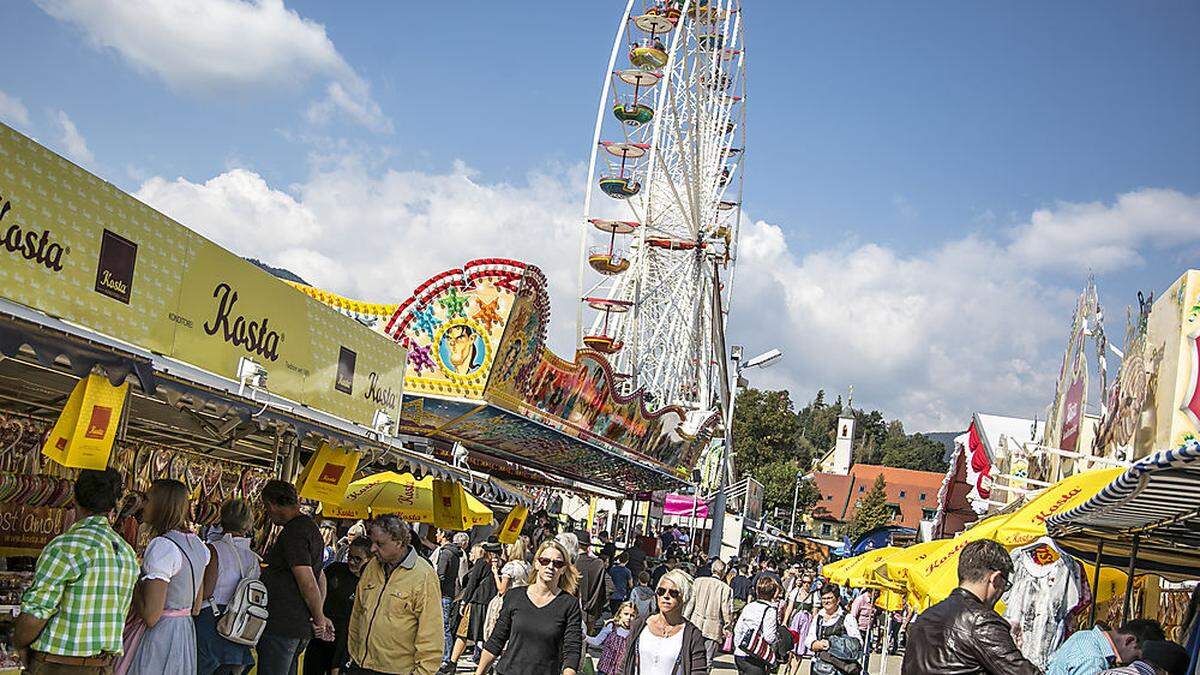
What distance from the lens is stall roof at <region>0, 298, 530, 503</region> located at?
518cm

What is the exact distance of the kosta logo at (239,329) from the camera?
293 inches

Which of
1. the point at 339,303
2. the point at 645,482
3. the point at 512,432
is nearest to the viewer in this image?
the point at 339,303

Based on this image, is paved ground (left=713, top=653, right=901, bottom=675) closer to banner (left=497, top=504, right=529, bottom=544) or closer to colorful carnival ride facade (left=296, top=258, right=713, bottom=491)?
banner (left=497, top=504, right=529, bottom=544)

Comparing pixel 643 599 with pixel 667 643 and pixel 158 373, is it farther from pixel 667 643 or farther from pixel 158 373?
pixel 158 373

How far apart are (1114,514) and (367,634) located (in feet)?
12.9

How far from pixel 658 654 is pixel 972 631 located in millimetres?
2295

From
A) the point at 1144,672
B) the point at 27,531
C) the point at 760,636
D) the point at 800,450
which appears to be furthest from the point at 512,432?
the point at 800,450

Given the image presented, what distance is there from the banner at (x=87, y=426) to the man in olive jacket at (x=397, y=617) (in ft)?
5.28

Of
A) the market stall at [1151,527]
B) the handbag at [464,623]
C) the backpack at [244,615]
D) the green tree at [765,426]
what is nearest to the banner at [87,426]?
the backpack at [244,615]

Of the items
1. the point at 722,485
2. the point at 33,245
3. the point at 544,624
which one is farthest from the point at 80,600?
the point at 722,485

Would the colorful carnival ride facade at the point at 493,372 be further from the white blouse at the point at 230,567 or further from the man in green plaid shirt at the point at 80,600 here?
the man in green plaid shirt at the point at 80,600

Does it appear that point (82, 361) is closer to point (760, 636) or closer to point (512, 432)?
point (760, 636)

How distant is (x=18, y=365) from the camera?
21.8 ft

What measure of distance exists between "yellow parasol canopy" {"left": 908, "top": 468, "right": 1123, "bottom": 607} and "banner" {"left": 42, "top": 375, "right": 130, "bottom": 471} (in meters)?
4.88
